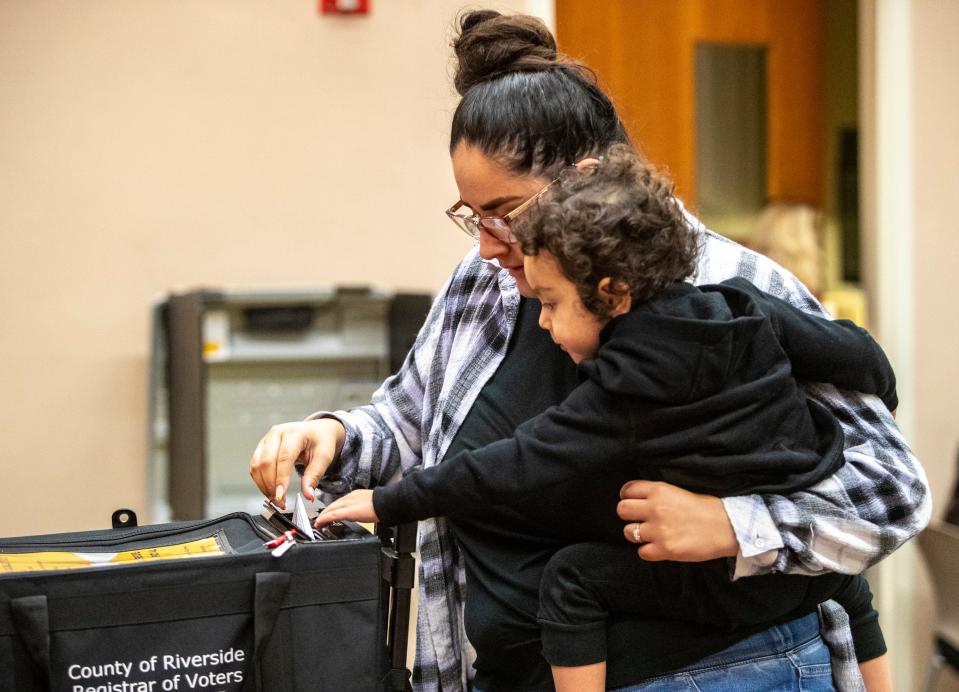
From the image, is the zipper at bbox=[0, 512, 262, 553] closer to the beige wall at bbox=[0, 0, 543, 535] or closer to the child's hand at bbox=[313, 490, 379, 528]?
the child's hand at bbox=[313, 490, 379, 528]

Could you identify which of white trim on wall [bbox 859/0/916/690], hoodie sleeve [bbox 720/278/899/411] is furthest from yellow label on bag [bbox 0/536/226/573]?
white trim on wall [bbox 859/0/916/690]

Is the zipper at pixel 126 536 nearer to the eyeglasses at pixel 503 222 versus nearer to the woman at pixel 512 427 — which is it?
the woman at pixel 512 427

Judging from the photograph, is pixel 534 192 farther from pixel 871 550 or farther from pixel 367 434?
pixel 871 550

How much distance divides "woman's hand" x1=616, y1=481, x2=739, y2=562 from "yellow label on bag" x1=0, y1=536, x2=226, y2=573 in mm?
432

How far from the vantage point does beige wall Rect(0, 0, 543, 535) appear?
3074 mm

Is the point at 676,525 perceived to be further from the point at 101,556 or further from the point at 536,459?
the point at 101,556

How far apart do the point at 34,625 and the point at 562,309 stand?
23.7 inches

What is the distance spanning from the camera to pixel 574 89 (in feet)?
4.26

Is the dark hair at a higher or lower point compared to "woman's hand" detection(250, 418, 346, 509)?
higher

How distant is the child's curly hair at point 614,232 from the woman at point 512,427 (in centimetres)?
12

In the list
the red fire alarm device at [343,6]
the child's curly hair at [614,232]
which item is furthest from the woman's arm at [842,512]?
the red fire alarm device at [343,6]

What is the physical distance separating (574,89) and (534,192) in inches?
5.8

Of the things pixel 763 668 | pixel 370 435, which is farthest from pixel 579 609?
pixel 370 435

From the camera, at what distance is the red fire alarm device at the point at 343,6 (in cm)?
323
